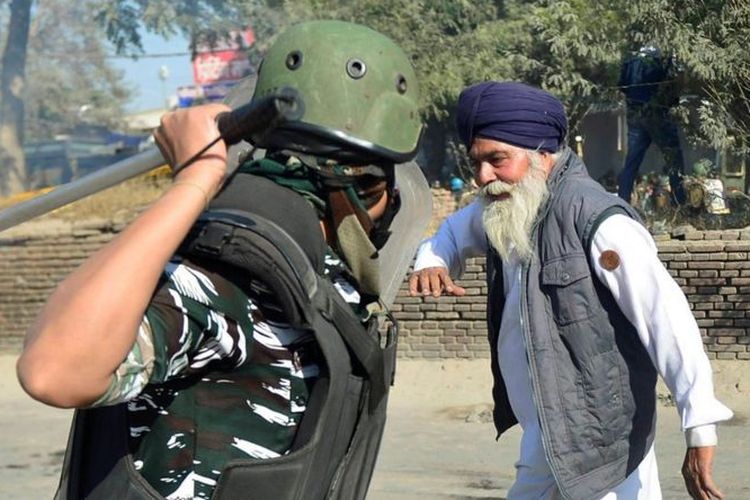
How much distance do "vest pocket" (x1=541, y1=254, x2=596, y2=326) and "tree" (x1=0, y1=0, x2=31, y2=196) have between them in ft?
88.0

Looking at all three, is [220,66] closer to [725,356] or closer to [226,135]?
[725,356]

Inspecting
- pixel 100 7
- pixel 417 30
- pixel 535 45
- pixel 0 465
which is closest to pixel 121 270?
pixel 0 465

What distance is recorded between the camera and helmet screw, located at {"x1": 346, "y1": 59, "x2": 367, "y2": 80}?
194 cm

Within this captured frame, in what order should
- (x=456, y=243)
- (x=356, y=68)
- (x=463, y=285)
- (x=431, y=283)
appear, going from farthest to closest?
(x=463, y=285) < (x=456, y=243) < (x=431, y=283) < (x=356, y=68)

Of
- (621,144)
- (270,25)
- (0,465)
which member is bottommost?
(0,465)

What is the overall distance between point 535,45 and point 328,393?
13.9 meters

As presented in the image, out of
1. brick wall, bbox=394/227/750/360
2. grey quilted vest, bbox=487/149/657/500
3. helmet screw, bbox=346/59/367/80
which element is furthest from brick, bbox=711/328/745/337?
helmet screw, bbox=346/59/367/80

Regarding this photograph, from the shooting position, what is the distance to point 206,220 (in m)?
1.75

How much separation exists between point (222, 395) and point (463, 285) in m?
8.59

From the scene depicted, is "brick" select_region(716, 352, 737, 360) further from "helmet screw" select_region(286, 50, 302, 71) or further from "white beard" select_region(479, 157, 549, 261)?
"helmet screw" select_region(286, 50, 302, 71)

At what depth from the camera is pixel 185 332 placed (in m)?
1.68

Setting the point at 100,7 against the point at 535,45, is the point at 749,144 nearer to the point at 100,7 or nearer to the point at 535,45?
the point at 535,45

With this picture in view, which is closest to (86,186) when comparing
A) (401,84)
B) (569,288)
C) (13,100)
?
(401,84)

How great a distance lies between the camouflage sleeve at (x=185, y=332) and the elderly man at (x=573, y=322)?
1.63 meters
